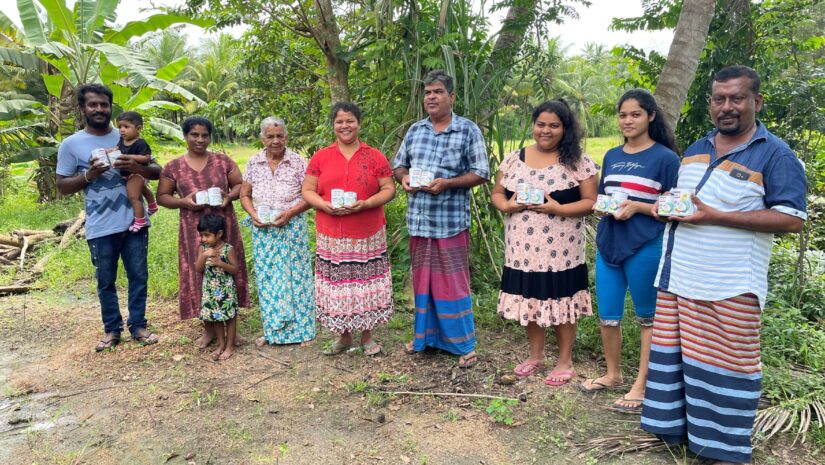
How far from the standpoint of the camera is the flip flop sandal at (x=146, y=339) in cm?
446

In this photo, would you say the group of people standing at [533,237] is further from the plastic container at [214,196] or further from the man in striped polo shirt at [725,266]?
the plastic container at [214,196]

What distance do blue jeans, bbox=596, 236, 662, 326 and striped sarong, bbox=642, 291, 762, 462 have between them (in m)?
0.27

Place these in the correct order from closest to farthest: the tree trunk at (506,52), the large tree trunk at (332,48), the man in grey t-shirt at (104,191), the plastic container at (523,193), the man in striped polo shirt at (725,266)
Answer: the man in striped polo shirt at (725,266), the plastic container at (523,193), the man in grey t-shirt at (104,191), the tree trunk at (506,52), the large tree trunk at (332,48)

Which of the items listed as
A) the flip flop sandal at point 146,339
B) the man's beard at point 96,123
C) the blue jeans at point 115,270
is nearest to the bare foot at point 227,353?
the flip flop sandal at point 146,339

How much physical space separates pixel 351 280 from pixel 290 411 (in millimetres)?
1015

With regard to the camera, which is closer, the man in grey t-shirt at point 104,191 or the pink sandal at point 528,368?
the pink sandal at point 528,368

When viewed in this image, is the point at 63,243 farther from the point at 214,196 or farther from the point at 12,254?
the point at 214,196

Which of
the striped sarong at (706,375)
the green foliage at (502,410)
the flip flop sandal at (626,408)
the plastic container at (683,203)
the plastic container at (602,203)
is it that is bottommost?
the green foliage at (502,410)

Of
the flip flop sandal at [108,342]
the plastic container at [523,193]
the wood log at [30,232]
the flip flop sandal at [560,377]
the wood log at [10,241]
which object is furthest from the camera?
the wood log at [30,232]

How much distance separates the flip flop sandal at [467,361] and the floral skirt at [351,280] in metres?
0.69

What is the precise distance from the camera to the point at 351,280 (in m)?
4.01

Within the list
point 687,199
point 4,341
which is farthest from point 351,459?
point 4,341

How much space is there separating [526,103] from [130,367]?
3.77 metres

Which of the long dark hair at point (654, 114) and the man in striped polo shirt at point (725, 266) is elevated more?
the long dark hair at point (654, 114)
